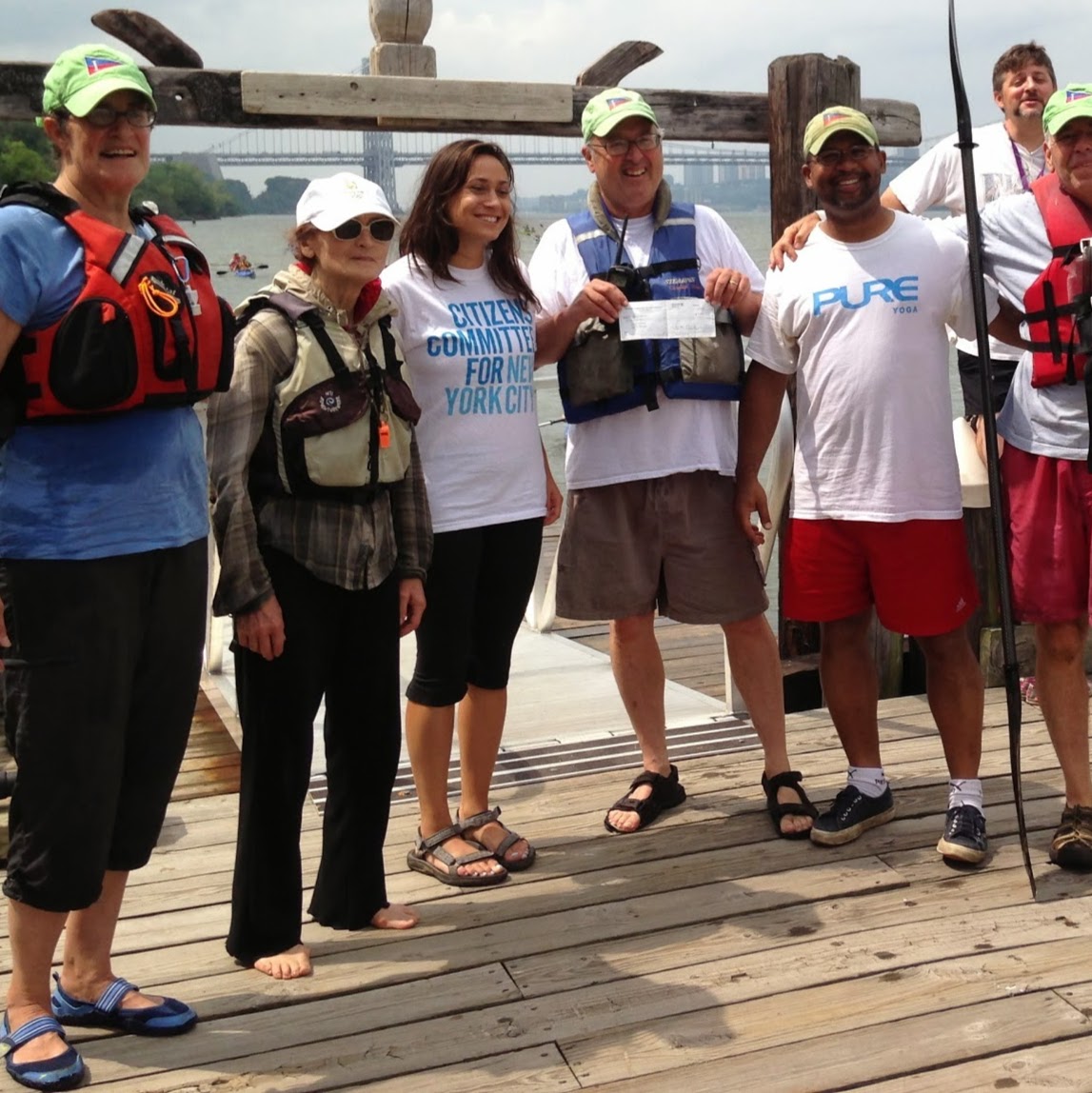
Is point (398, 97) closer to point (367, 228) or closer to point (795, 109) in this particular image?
point (795, 109)

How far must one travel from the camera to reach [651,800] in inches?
155

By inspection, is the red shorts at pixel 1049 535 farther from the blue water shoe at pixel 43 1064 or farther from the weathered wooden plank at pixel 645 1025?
the blue water shoe at pixel 43 1064

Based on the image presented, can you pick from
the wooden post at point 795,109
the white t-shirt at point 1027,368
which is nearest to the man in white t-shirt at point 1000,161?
the wooden post at point 795,109

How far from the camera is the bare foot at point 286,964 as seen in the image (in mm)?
3057

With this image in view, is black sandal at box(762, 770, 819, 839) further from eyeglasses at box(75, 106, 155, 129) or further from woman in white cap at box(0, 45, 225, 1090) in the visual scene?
eyeglasses at box(75, 106, 155, 129)

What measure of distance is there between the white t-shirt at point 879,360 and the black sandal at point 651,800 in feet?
2.87

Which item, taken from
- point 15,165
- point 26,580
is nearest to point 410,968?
point 26,580

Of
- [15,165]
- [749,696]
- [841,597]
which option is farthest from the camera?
[15,165]

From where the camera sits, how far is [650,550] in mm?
3838

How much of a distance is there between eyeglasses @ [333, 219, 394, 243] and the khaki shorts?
1.07 m

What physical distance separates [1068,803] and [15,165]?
59.5 m

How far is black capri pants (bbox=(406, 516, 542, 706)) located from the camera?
3.41m

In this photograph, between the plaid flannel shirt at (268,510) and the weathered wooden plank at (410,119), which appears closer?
the plaid flannel shirt at (268,510)

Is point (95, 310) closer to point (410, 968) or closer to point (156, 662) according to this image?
point (156, 662)
